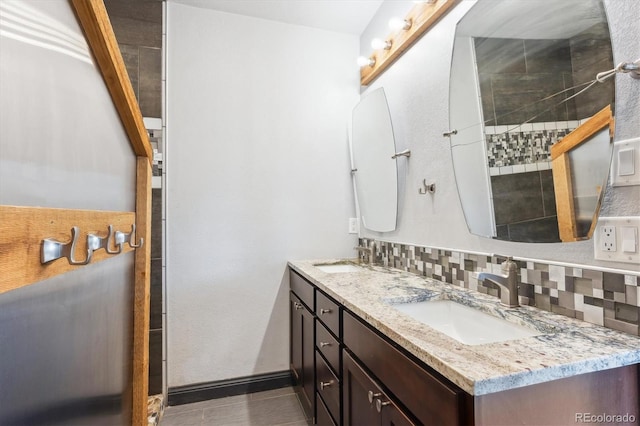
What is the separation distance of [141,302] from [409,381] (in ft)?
2.85

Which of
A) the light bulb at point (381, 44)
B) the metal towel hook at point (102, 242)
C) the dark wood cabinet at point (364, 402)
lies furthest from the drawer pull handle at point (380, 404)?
the light bulb at point (381, 44)

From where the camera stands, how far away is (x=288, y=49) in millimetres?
2430

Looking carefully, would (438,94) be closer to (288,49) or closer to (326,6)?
(326,6)

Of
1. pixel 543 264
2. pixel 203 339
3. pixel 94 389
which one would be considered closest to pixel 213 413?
pixel 203 339

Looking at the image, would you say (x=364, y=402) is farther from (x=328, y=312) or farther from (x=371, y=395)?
(x=328, y=312)

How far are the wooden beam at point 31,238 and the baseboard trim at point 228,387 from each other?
6.32 ft

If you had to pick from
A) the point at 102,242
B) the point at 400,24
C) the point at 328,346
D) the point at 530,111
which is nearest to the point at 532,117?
the point at 530,111

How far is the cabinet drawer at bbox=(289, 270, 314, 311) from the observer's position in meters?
1.78

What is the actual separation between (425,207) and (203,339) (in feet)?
5.65

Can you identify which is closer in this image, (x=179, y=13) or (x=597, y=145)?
(x=597, y=145)

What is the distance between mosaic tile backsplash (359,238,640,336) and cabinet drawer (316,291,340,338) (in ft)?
1.94

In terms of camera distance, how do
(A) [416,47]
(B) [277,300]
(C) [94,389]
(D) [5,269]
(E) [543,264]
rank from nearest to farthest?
(D) [5,269] < (C) [94,389] < (E) [543,264] < (A) [416,47] < (B) [277,300]

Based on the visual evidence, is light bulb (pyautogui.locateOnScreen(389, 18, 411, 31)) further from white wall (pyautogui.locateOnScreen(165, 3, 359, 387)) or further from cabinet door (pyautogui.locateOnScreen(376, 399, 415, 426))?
cabinet door (pyautogui.locateOnScreen(376, 399, 415, 426))

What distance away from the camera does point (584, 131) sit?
972 millimetres
